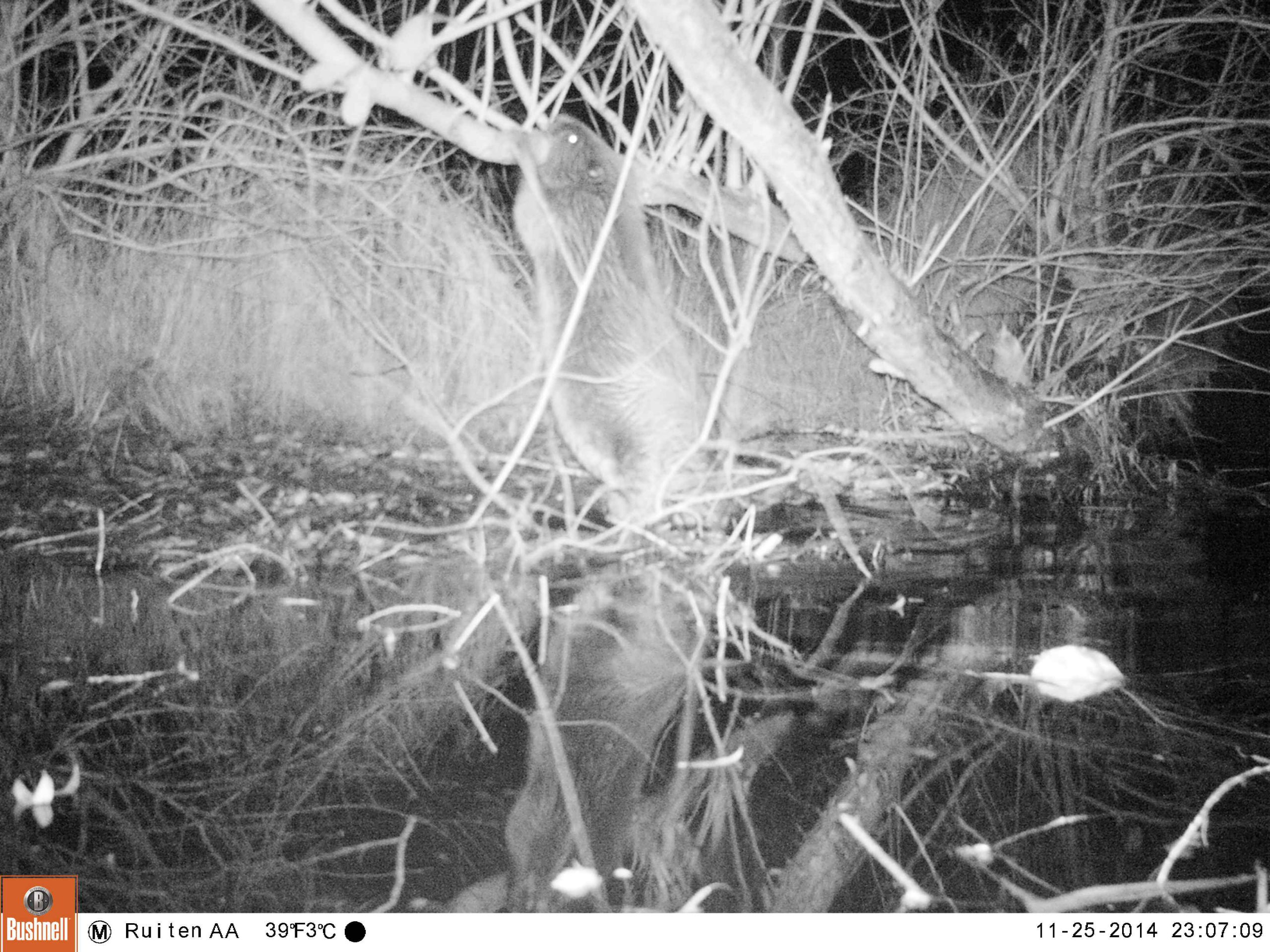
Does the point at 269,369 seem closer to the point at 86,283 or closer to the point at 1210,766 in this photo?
the point at 86,283

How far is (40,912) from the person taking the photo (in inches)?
46.9

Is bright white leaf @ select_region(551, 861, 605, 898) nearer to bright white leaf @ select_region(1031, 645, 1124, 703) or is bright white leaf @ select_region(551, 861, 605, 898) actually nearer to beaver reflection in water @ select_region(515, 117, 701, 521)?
bright white leaf @ select_region(1031, 645, 1124, 703)

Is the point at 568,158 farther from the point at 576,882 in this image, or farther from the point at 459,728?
the point at 576,882

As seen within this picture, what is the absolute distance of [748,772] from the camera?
1477 millimetres

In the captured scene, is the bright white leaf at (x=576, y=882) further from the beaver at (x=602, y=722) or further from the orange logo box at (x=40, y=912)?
the orange logo box at (x=40, y=912)

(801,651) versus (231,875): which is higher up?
(801,651)

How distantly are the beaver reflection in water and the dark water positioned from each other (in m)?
0.61

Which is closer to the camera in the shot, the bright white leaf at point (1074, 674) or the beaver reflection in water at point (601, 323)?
the bright white leaf at point (1074, 674)

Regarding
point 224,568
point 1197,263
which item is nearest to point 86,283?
point 224,568

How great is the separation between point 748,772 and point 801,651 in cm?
53

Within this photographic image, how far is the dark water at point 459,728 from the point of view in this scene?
4.21ft

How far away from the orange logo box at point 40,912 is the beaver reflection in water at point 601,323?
188 centimetres

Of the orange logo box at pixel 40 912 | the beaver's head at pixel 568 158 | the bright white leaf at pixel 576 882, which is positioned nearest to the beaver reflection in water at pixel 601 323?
the beaver's head at pixel 568 158
